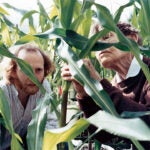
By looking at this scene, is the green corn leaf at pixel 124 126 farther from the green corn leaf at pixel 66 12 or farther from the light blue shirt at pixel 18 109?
the light blue shirt at pixel 18 109

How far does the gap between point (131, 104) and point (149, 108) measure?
0.04 m

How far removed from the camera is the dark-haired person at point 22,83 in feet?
3.15

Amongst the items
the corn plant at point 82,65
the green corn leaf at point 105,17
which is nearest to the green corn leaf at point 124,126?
the corn plant at point 82,65

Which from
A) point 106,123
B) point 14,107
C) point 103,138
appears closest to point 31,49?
point 14,107

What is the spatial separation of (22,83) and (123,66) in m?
0.30

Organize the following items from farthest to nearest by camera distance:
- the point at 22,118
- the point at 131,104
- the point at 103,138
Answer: the point at 22,118 → the point at 103,138 → the point at 131,104

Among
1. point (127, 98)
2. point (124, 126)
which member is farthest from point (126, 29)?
point (124, 126)

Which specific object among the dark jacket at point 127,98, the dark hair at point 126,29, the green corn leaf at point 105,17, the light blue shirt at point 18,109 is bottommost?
the light blue shirt at point 18,109

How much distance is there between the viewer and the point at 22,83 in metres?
0.99

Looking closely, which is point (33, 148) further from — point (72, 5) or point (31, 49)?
point (31, 49)

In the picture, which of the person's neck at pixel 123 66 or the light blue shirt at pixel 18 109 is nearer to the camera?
the person's neck at pixel 123 66

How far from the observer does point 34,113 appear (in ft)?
1.65

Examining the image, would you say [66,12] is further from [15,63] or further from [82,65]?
[15,63]

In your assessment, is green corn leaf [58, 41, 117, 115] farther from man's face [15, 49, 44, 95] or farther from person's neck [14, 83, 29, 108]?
person's neck [14, 83, 29, 108]
